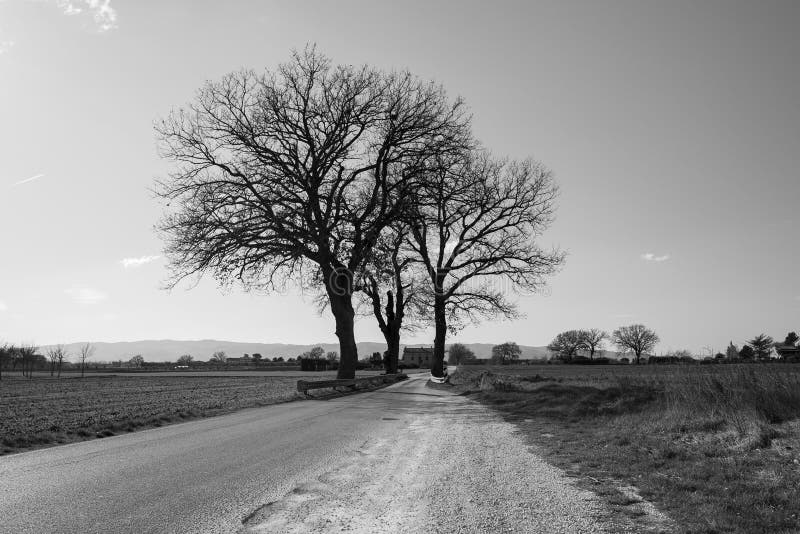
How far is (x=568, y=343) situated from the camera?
148m

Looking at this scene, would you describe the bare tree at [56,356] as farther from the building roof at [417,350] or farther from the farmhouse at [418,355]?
the building roof at [417,350]

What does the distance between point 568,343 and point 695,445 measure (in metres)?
146

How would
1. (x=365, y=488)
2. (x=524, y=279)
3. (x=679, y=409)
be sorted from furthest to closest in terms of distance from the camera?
(x=524, y=279) < (x=679, y=409) < (x=365, y=488)

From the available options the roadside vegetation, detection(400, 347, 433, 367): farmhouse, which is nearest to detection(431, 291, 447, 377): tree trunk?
the roadside vegetation

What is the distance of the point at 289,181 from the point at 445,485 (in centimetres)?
2212

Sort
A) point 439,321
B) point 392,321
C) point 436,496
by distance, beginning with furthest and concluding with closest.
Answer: point 392,321
point 439,321
point 436,496

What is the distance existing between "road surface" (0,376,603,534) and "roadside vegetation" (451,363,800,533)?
0.82m

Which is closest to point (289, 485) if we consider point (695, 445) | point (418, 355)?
point (695, 445)

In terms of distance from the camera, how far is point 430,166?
→ 1118 inches

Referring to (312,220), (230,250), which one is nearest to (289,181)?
(312,220)

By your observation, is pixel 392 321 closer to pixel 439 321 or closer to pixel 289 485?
pixel 439 321

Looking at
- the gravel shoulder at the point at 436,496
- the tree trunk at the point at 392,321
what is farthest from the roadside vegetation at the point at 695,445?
the tree trunk at the point at 392,321

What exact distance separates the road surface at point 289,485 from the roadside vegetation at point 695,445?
2.70 ft

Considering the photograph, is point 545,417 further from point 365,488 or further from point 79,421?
point 79,421
